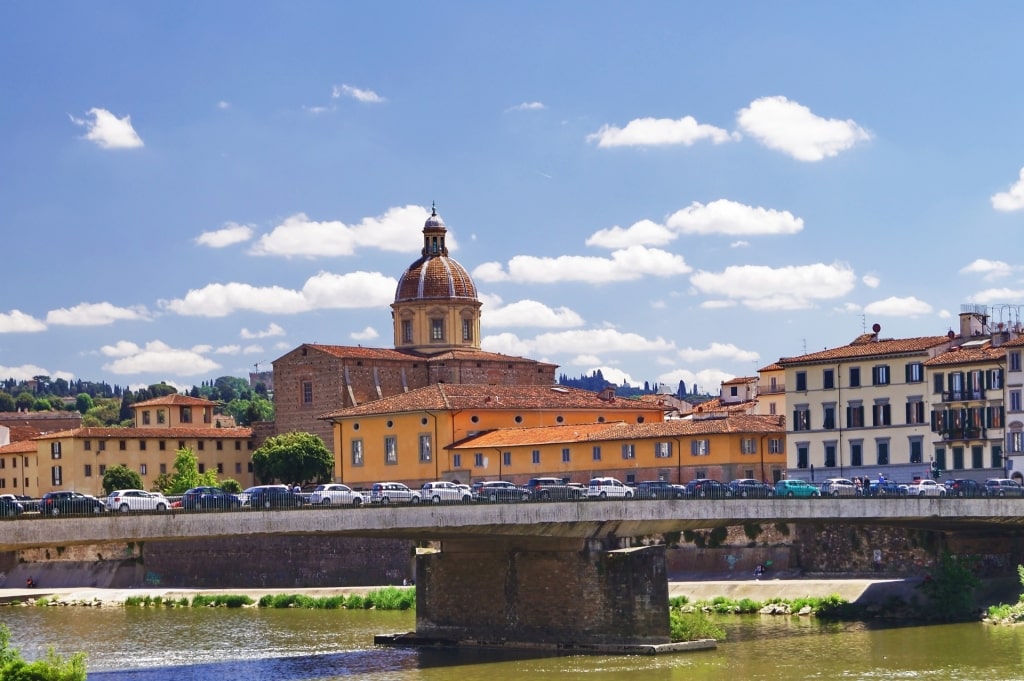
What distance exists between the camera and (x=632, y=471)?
103688mm

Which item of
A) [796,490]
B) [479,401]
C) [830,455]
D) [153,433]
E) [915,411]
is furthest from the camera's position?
[153,433]

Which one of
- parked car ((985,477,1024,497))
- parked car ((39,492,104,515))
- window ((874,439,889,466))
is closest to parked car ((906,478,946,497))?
parked car ((985,477,1024,497))

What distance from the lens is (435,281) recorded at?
147750mm

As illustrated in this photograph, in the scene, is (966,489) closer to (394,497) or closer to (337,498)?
(394,497)

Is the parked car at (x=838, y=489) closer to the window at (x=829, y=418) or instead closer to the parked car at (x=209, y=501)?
the window at (x=829, y=418)

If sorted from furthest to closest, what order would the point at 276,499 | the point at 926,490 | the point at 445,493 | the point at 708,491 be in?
the point at 926,490 → the point at 708,491 → the point at 445,493 → the point at 276,499

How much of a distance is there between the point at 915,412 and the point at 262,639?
133 feet

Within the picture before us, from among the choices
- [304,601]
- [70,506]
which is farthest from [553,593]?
[304,601]

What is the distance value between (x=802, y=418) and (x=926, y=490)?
27.6 meters

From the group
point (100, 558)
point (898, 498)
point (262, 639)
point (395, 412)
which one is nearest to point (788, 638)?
point (898, 498)

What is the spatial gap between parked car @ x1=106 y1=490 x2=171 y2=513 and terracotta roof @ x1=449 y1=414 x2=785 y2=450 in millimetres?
49554

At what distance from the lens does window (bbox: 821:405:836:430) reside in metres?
101

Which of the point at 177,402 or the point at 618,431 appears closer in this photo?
the point at 618,431

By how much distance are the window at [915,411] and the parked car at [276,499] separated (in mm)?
49098
